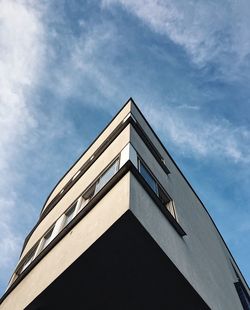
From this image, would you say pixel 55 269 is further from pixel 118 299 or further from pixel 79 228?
pixel 118 299

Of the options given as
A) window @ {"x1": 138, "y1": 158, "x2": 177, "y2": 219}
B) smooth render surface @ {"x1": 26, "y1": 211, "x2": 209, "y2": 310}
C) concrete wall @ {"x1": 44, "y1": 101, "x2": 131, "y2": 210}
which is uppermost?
concrete wall @ {"x1": 44, "y1": 101, "x2": 131, "y2": 210}

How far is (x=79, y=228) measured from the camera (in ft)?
20.6

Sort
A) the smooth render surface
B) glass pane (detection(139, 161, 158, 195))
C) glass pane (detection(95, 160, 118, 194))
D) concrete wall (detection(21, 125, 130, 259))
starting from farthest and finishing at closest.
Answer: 1. concrete wall (detection(21, 125, 130, 259))
2. glass pane (detection(139, 161, 158, 195))
3. glass pane (detection(95, 160, 118, 194))
4. the smooth render surface

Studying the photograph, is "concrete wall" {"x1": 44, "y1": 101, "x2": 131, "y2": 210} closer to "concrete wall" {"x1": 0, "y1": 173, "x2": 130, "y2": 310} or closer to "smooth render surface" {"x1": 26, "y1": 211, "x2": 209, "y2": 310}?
"concrete wall" {"x1": 0, "y1": 173, "x2": 130, "y2": 310}

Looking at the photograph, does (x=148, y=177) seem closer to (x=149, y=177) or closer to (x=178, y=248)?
(x=149, y=177)

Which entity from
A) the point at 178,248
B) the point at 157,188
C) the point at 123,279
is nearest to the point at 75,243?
the point at 123,279

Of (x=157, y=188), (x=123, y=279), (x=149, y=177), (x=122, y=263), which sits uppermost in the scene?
(x=149, y=177)

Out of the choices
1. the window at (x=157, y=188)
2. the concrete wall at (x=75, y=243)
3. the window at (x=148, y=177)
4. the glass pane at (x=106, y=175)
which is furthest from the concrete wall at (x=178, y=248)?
the glass pane at (x=106, y=175)

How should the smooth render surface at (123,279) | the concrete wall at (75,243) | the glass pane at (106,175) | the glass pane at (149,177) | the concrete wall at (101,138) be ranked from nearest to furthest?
the smooth render surface at (123,279)
the concrete wall at (75,243)
the glass pane at (106,175)
the glass pane at (149,177)
the concrete wall at (101,138)

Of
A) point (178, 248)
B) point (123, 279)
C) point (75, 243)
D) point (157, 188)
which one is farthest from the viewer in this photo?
point (157, 188)

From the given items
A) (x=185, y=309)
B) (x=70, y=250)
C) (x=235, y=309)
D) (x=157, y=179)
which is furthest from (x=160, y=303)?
(x=235, y=309)

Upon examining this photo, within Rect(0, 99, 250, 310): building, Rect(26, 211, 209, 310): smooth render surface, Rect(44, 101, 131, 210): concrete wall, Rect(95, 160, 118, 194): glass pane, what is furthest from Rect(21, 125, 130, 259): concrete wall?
Rect(26, 211, 209, 310): smooth render surface

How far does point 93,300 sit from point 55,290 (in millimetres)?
811

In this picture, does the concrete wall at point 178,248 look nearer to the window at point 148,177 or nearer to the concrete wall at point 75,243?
the concrete wall at point 75,243
